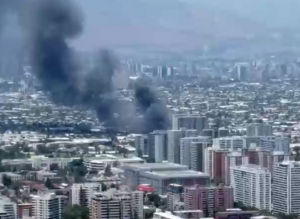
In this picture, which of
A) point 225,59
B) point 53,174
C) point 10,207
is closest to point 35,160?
point 53,174

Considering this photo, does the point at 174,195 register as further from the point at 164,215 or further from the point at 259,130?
the point at 259,130

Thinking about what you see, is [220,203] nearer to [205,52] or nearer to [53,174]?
[53,174]

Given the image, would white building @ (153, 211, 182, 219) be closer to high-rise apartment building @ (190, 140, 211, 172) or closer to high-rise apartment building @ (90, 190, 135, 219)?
high-rise apartment building @ (90, 190, 135, 219)

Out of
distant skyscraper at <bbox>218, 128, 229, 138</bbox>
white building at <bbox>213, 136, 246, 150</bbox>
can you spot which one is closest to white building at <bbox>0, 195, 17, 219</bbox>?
white building at <bbox>213, 136, 246, 150</bbox>

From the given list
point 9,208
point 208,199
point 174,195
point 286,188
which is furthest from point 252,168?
point 9,208

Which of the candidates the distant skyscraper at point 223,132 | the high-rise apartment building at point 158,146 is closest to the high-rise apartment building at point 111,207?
the high-rise apartment building at point 158,146

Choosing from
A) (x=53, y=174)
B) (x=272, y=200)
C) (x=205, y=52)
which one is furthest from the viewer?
(x=205, y=52)
